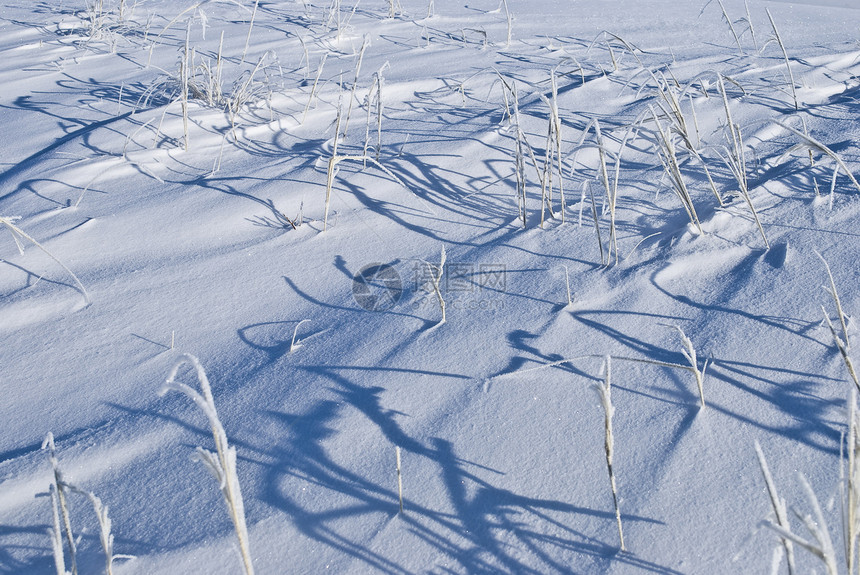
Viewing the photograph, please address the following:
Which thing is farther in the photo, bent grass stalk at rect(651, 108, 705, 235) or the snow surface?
bent grass stalk at rect(651, 108, 705, 235)

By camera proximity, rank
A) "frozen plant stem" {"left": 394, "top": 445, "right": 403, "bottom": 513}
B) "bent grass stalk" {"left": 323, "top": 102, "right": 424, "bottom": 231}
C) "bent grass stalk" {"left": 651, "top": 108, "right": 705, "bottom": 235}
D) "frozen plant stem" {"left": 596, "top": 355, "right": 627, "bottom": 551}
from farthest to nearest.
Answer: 1. "bent grass stalk" {"left": 323, "top": 102, "right": 424, "bottom": 231}
2. "bent grass stalk" {"left": 651, "top": 108, "right": 705, "bottom": 235}
3. "frozen plant stem" {"left": 394, "top": 445, "right": 403, "bottom": 513}
4. "frozen plant stem" {"left": 596, "top": 355, "right": 627, "bottom": 551}

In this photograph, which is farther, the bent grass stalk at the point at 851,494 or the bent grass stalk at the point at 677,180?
the bent grass stalk at the point at 677,180

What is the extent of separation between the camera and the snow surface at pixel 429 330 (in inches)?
37.5

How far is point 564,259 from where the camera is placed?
152cm

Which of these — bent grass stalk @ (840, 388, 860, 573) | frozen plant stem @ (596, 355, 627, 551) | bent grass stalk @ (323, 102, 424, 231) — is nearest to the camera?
bent grass stalk @ (840, 388, 860, 573)

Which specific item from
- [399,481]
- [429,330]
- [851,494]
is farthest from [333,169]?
[851,494]

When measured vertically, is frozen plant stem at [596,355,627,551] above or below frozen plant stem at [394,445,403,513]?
above

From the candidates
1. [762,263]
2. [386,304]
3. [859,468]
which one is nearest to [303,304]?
[386,304]

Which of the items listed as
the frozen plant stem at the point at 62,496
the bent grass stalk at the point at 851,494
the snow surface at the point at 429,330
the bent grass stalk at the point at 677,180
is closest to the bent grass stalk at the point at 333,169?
the snow surface at the point at 429,330

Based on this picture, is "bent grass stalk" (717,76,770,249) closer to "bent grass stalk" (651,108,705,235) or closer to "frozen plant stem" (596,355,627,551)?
"bent grass stalk" (651,108,705,235)

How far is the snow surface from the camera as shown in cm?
95

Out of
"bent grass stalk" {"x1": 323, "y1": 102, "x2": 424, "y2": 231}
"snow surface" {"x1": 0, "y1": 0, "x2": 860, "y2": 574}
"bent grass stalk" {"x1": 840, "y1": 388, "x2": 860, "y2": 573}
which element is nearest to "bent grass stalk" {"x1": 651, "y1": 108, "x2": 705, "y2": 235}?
"snow surface" {"x1": 0, "y1": 0, "x2": 860, "y2": 574}

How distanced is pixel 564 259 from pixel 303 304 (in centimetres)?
60

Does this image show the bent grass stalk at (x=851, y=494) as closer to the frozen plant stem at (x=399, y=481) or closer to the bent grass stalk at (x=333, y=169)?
the frozen plant stem at (x=399, y=481)
